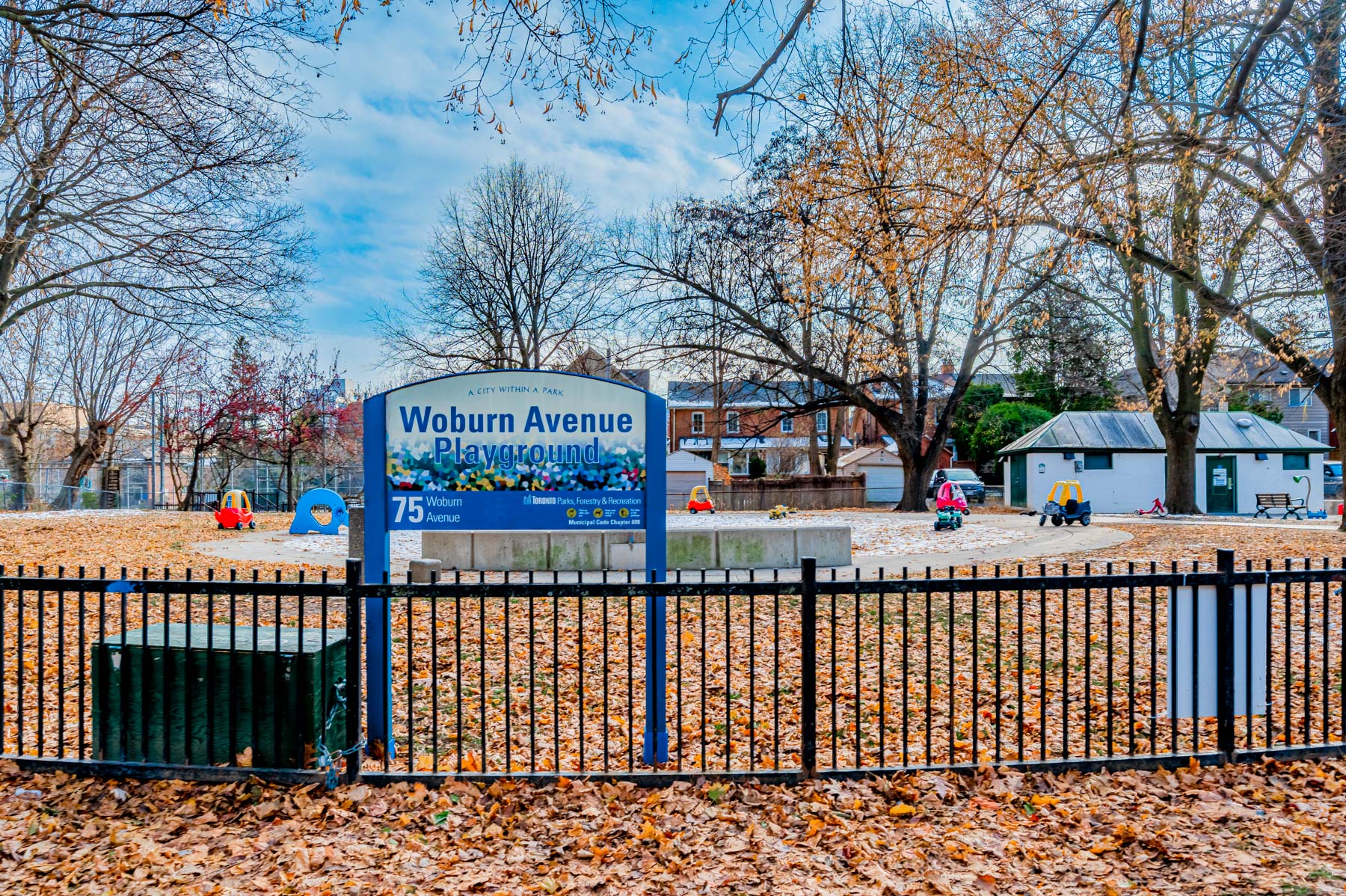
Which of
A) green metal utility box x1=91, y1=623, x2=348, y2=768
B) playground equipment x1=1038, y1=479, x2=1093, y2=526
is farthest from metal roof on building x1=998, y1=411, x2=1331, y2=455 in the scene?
green metal utility box x1=91, y1=623, x2=348, y2=768

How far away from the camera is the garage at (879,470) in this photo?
137 ft

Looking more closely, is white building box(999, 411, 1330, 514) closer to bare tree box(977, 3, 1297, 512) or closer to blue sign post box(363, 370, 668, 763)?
bare tree box(977, 3, 1297, 512)

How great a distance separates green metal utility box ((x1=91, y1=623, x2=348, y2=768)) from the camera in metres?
4.07

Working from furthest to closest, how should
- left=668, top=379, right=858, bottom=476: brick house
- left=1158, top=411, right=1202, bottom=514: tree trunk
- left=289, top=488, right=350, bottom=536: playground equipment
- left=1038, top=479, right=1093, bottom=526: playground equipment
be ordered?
left=668, top=379, right=858, bottom=476: brick house
left=1158, top=411, right=1202, bottom=514: tree trunk
left=1038, top=479, right=1093, bottom=526: playground equipment
left=289, top=488, right=350, bottom=536: playground equipment

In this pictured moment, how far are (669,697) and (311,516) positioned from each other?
13.5m

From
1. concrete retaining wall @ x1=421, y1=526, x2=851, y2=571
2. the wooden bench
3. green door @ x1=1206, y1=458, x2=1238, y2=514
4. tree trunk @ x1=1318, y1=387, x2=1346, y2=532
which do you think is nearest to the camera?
concrete retaining wall @ x1=421, y1=526, x2=851, y2=571

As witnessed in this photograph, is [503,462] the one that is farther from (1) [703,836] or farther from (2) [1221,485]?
(2) [1221,485]

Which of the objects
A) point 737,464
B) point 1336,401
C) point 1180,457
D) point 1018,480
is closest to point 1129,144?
point 1336,401

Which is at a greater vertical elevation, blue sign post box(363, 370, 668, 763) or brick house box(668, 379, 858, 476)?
brick house box(668, 379, 858, 476)

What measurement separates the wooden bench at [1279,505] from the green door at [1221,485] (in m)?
1.13

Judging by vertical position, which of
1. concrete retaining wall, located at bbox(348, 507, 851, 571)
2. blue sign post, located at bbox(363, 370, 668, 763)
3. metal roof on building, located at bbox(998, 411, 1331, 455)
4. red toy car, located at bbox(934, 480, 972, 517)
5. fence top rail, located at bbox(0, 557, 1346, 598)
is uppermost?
metal roof on building, located at bbox(998, 411, 1331, 455)

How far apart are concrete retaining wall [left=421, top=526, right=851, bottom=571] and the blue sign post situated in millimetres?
7202

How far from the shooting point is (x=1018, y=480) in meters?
31.3

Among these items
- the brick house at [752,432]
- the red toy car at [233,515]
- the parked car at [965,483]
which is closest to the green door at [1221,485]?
the parked car at [965,483]
